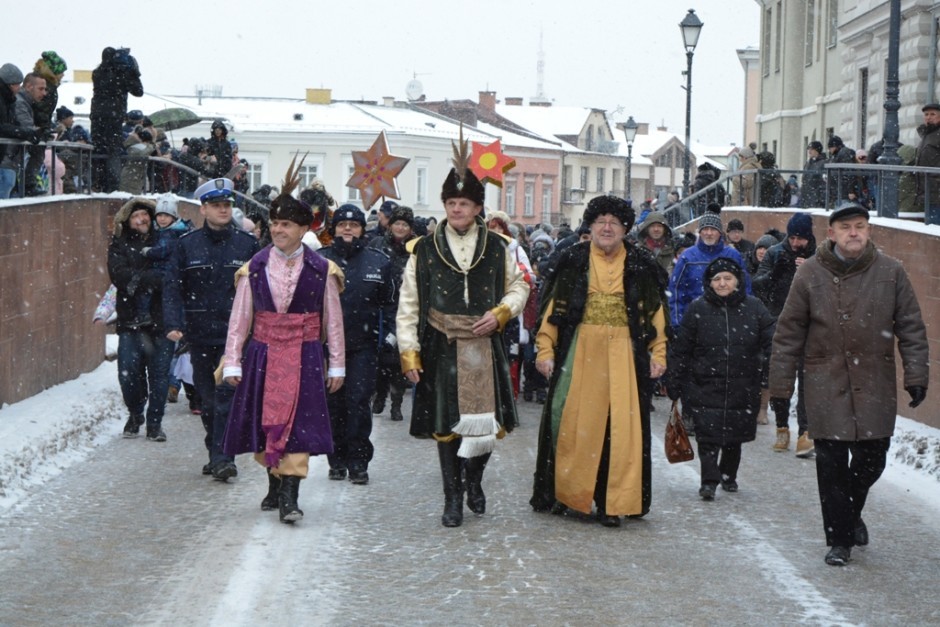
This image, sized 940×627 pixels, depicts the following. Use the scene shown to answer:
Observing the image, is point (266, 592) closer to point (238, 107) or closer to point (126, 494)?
point (126, 494)

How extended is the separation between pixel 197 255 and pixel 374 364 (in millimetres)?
1372

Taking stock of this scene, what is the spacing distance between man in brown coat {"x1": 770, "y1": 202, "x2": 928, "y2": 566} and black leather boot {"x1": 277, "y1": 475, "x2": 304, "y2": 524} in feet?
8.78

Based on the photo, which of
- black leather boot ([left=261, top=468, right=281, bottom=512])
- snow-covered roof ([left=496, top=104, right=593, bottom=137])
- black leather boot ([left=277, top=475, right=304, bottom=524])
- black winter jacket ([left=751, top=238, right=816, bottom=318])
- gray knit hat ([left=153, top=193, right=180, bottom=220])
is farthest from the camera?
snow-covered roof ([left=496, top=104, right=593, bottom=137])

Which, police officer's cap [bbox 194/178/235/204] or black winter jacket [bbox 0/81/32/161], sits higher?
black winter jacket [bbox 0/81/32/161]

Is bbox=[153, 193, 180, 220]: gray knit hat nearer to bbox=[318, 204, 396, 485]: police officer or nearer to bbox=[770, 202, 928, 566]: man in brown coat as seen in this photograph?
bbox=[318, 204, 396, 485]: police officer

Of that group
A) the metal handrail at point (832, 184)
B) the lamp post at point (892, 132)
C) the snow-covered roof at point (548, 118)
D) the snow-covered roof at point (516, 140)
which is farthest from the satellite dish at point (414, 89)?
the lamp post at point (892, 132)

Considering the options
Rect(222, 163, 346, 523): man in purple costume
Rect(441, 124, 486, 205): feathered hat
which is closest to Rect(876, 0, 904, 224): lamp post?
Rect(441, 124, 486, 205): feathered hat

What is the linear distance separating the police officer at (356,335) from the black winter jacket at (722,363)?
201 centimetres

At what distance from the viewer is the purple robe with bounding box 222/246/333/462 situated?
8.56m

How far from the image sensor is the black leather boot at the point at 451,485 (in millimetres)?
8500

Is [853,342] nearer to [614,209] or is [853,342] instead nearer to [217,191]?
[614,209]

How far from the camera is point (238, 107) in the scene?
245ft

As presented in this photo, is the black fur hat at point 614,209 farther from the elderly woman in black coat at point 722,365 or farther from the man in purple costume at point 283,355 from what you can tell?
the man in purple costume at point 283,355

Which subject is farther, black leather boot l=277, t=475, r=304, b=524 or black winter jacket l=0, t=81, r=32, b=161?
black winter jacket l=0, t=81, r=32, b=161
